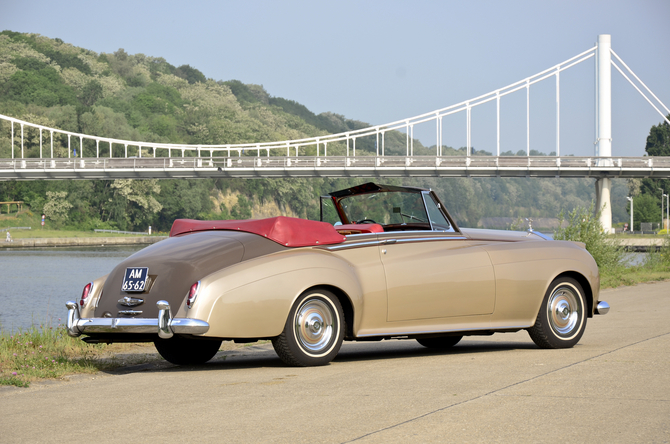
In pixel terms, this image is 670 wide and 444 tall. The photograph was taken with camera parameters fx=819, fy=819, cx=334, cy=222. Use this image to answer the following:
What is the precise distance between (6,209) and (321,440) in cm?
7173

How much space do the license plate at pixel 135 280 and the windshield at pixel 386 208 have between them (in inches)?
83.2

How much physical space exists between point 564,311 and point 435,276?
1427 millimetres

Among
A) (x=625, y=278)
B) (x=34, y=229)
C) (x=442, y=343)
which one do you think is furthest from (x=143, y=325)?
(x=34, y=229)

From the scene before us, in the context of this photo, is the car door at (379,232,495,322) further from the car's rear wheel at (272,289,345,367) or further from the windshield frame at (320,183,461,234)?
the car's rear wheel at (272,289,345,367)

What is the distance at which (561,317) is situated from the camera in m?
7.08

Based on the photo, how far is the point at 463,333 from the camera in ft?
21.7

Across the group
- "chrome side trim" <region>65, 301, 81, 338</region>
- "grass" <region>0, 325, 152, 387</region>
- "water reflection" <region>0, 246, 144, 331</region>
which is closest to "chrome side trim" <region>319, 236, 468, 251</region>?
"chrome side trim" <region>65, 301, 81, 338</region>

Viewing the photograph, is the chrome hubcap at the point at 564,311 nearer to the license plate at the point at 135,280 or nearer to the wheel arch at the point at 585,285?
the wheel arch at the point at 585,285

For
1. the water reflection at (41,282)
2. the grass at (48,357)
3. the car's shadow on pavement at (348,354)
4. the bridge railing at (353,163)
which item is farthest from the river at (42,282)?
the bridge railing at (353,163)

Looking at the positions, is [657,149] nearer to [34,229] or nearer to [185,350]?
[34,229]

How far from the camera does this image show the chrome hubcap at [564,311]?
7.03 m

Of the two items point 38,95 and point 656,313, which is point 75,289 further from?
point 38,95

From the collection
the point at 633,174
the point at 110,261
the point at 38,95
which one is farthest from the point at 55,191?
the point at 633,174

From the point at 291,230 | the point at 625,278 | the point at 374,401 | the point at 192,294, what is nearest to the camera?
the point at 374,401
